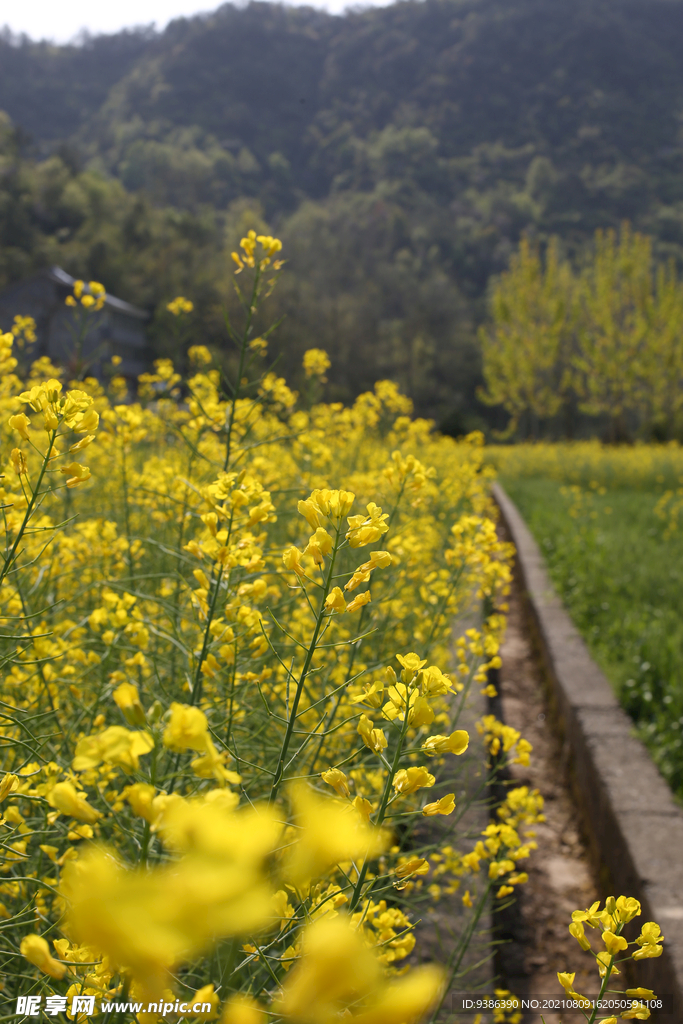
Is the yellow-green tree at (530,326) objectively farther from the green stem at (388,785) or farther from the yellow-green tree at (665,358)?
the green stem at (388,785)

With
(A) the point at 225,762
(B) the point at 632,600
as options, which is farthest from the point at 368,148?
(A) the point at 225,762

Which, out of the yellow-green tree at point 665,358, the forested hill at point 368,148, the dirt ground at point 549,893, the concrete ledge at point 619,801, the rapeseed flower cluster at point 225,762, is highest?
the forested hill at point 368,148

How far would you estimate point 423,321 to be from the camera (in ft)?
130

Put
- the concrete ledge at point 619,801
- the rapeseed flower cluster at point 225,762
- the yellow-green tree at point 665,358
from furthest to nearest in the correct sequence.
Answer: the yellow-green tree at point 665,358
the concrete ledge at point 619,801
the rapeseed flower cluster at point 225,762

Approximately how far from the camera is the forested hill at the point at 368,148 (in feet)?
119

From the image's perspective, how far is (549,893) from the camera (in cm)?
236

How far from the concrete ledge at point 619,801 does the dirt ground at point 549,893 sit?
12 centimetres

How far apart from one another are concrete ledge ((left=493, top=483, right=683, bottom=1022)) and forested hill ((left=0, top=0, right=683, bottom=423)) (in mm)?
25697

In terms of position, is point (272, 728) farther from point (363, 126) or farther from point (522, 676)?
point (363, 126)

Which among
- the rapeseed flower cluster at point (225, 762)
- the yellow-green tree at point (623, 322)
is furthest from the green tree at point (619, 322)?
the rapeseed flower cluster at point (225, 762)

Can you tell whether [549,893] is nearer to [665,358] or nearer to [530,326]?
[665,358]

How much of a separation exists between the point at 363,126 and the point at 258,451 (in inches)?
4116

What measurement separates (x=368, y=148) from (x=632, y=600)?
92180mm

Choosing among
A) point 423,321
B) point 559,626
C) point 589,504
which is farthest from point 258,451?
point 423,321
